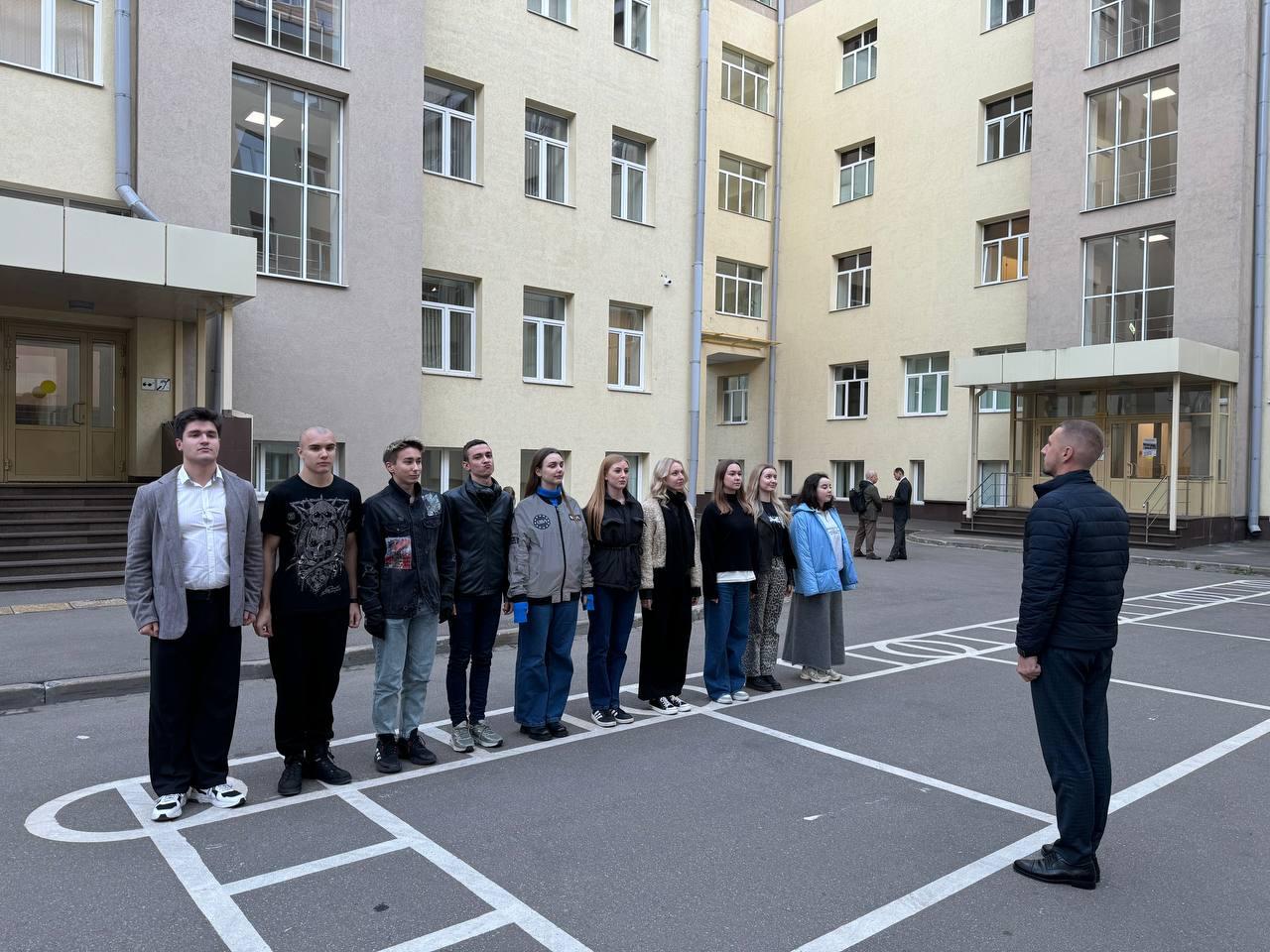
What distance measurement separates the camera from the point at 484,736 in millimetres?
5824

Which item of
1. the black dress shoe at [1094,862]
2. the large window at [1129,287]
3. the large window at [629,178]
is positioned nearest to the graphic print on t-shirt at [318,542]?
the black dress shoe at [1094,862]

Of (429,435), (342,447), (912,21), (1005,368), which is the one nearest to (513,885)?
(342,447)

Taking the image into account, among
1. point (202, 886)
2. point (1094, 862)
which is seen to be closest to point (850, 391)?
point (1094, 862)

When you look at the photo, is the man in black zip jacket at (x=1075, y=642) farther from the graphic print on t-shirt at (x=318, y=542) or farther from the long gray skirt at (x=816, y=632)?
the long gray skirt at (x=816, y=632)

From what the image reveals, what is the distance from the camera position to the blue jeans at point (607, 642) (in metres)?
6.38

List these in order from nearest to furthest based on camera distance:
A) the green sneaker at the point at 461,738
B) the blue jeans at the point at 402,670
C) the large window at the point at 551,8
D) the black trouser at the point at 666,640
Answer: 1. the blue jeans at the point at 402,670
2. the green sneaker at the point at 461,738
3. the black trouser at the point at 666,640
4. the large window at the point at 551,8

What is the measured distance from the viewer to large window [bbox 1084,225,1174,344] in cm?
2286

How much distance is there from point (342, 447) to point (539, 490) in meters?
11.0

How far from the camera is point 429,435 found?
18000 mm

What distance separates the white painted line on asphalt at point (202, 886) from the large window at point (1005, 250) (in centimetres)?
2597

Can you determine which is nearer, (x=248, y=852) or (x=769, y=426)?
(x=248, y=852)

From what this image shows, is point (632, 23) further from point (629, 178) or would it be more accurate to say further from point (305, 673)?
point (305, 673)

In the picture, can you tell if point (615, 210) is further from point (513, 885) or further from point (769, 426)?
point (513, 885)

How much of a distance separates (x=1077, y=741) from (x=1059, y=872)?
56cm
